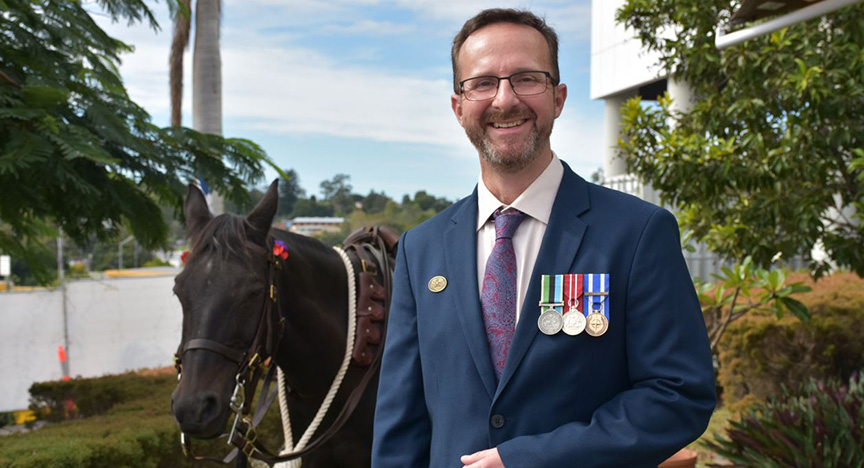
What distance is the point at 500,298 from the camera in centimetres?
181

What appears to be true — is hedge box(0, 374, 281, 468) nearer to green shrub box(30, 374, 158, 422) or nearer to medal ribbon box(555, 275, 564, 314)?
green shrub box(30, 374, 158, 422)

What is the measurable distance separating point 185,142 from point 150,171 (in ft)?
1.20

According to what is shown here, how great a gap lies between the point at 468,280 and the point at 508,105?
41 cm

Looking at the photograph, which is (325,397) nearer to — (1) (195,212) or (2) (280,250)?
(2) (280,250)

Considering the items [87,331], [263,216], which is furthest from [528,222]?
[87,331]

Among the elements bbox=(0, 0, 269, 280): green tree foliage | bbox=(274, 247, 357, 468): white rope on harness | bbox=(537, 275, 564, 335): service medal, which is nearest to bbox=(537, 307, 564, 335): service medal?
bbox=(537, 275, 564, 335): service medal

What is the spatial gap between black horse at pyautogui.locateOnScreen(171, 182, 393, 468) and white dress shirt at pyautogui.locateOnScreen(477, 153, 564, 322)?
1.36m

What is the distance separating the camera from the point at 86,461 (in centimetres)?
Answer: 432

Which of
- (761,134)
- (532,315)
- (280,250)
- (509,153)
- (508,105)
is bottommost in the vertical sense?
(532,315)

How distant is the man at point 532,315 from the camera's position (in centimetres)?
165

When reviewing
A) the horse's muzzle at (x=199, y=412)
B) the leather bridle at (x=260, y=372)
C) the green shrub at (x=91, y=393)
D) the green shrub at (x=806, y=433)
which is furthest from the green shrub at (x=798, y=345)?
the horse's muzzle at (x=199, y=412)

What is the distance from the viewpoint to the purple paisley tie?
1.80 metres

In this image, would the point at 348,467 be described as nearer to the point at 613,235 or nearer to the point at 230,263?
the point at 230,263

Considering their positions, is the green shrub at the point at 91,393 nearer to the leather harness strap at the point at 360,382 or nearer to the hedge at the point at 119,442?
the hedge at the point at 119,442
